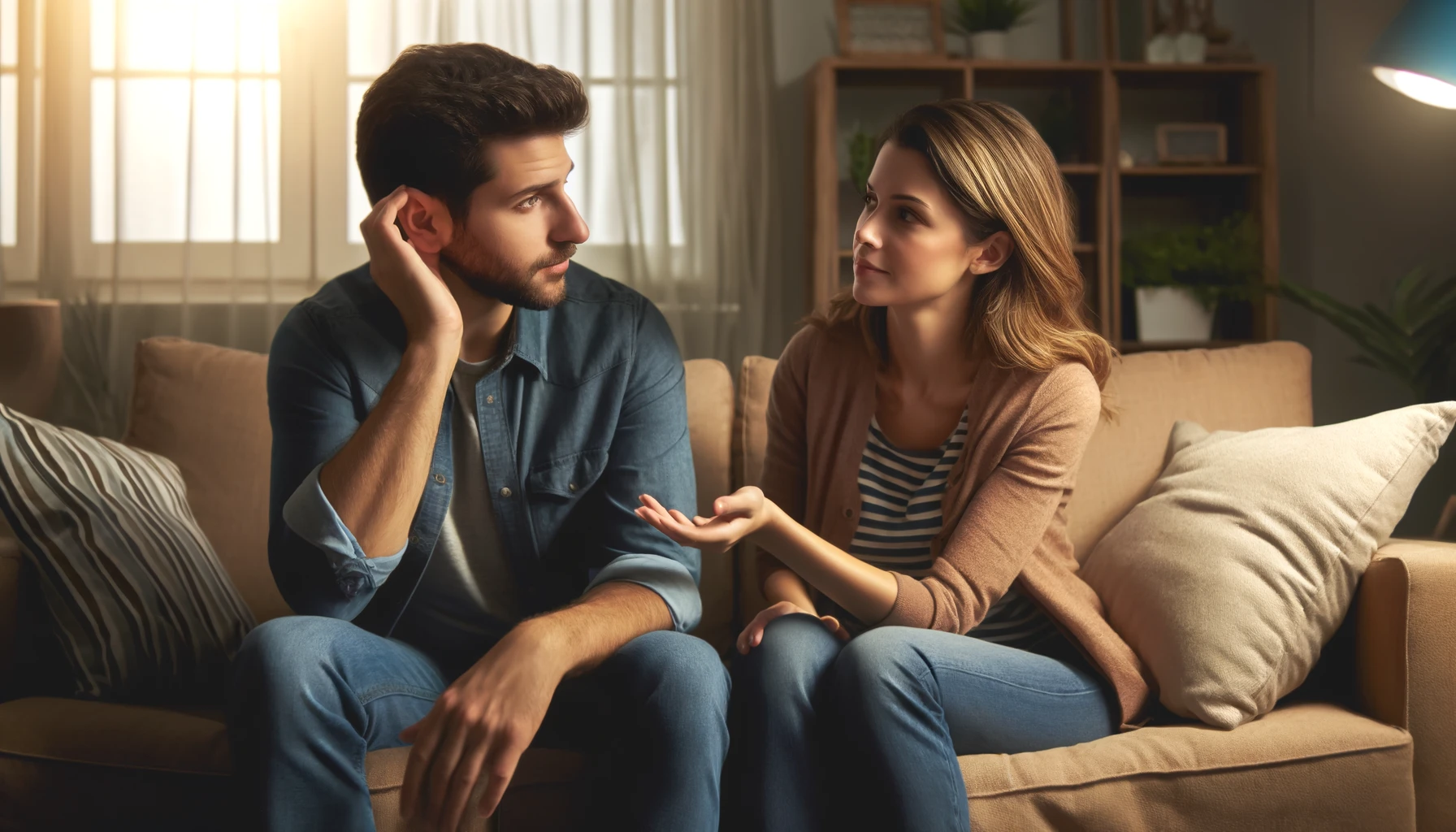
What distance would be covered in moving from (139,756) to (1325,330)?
3.34 m

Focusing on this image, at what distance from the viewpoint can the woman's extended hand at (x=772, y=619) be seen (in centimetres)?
126

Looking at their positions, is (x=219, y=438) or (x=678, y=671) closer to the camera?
(x=678, y=671)

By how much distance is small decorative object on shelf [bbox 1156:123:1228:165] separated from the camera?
122 inches

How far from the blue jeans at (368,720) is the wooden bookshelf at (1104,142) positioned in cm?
197

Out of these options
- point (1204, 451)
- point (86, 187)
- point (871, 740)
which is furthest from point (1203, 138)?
point (86, 187)

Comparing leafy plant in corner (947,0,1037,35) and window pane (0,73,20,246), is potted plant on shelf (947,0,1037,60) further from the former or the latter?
window pane (0,73,20,246)

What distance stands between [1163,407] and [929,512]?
0.61 metres

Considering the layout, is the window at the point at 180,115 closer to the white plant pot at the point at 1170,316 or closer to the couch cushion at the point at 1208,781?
the white plant pot at the point at 1170,316

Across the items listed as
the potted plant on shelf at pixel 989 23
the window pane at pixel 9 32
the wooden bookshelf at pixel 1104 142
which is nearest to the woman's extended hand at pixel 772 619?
the wooden bookshelf at pixel 1104 142

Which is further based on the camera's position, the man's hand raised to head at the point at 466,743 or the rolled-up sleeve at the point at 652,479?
the rolled-up sleeve at the point at 652,479

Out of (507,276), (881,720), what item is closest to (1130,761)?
(881,720)

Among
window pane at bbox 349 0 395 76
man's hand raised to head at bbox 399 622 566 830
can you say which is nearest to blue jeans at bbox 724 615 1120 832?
man's hand raised to head at bbox 399 622 566 830

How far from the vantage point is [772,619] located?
1.29m

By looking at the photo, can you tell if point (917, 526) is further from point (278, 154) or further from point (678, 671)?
point (278, 154)
